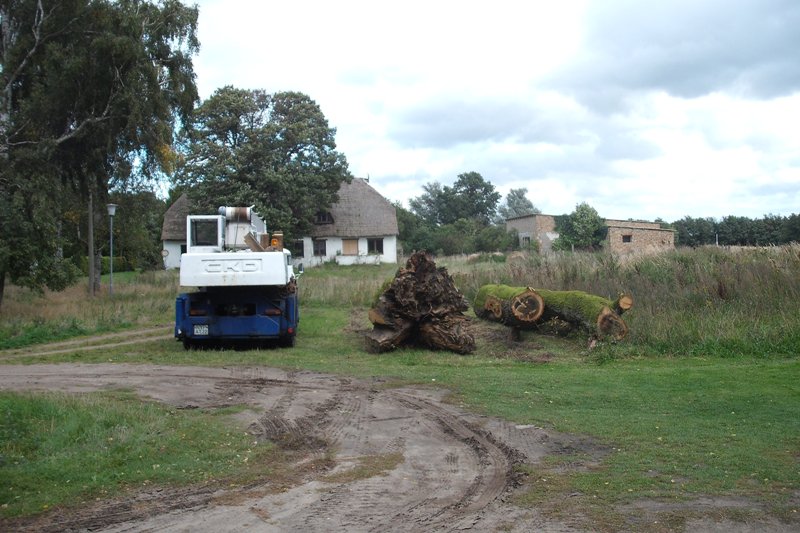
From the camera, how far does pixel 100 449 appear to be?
746 cm

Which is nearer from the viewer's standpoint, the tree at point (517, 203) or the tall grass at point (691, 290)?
the tall grass at point (691, 290)

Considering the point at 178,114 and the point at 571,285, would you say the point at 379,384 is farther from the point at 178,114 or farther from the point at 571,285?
the point at 178,114

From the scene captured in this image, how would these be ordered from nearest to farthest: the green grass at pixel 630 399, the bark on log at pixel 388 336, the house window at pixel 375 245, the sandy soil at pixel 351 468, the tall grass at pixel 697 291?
the sandy soil at pixel 351 468
the green grass at pixel 630 399
the tall grass at pixel 697 291
the bark on log at pixel 388 336
the house window at pixel 375 245

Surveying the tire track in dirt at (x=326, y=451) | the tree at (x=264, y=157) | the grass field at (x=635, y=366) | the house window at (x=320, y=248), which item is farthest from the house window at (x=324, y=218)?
the tire track in dirt at (x=326, y=451)

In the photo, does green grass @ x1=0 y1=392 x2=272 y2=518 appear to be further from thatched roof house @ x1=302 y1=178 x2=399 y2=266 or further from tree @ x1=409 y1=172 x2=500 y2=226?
tree @ x1=409 y1=172 x2=500 y2=226

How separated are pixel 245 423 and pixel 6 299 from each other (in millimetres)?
25128

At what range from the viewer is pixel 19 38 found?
84.8ft

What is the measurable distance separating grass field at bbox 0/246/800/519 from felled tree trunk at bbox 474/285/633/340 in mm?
501

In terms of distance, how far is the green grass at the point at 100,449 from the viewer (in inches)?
253

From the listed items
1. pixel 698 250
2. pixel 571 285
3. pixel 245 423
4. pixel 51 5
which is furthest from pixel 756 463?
pixel 51 5

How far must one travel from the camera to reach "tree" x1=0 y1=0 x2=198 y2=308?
2442cm

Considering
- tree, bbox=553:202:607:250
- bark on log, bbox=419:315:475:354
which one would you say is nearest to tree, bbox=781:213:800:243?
tree, bbox=553:202:607:250

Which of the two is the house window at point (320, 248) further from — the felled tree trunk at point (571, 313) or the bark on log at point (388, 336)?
the bark on log at point (388, 336)

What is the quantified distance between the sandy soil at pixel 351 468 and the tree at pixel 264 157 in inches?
1418
